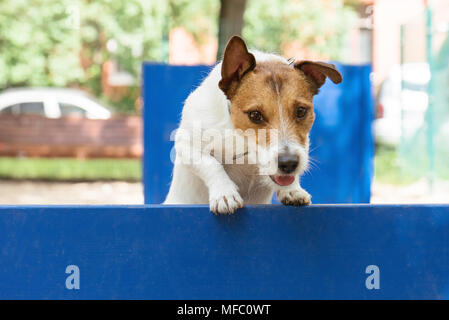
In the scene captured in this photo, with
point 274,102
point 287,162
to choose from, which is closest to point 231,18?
point 274,102

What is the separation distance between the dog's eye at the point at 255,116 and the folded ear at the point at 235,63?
222 mm

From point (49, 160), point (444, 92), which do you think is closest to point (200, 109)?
point (444, 92)

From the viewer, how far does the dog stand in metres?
2.56

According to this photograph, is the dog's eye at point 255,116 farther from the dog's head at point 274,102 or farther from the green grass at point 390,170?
the green grass at point 390,170

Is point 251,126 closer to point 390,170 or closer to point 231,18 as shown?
point 231,18

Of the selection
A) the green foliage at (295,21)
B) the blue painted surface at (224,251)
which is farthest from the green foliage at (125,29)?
the blue painted surface at (224,251)

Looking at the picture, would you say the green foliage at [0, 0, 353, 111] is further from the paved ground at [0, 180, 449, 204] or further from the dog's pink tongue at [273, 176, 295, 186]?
the dog's pink tongue at [273, 176, 295, 186]

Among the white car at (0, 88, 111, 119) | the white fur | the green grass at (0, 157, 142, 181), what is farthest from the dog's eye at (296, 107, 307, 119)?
the white car at (0, 88, 111, 119)

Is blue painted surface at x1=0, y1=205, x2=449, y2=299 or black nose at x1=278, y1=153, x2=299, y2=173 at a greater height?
black nose at x1=278, y1=153, x2=299, y2=173

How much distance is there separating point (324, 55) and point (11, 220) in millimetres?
13559

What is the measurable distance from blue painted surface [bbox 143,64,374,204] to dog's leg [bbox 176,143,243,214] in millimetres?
2101

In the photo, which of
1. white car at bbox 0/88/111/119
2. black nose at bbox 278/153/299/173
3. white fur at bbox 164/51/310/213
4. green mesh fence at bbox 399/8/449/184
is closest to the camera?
black nose at bbox 278/153/299/173

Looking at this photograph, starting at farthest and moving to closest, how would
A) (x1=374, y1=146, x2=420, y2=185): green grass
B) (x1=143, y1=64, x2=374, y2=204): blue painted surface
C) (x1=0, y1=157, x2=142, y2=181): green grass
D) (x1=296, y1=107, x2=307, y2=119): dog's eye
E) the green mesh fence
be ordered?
(x1=0, y1=157, x2=142, y2=181): green grass, (x1=374, y1=146, x2=420, y2=185): green grass, the green mesh fence, (x1=143, y1=64, x2=374, y2=204): blue painted surface, (x1=296, y1=107, x2=307, y2=119): dog's eye

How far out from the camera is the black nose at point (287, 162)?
247 centimetres
